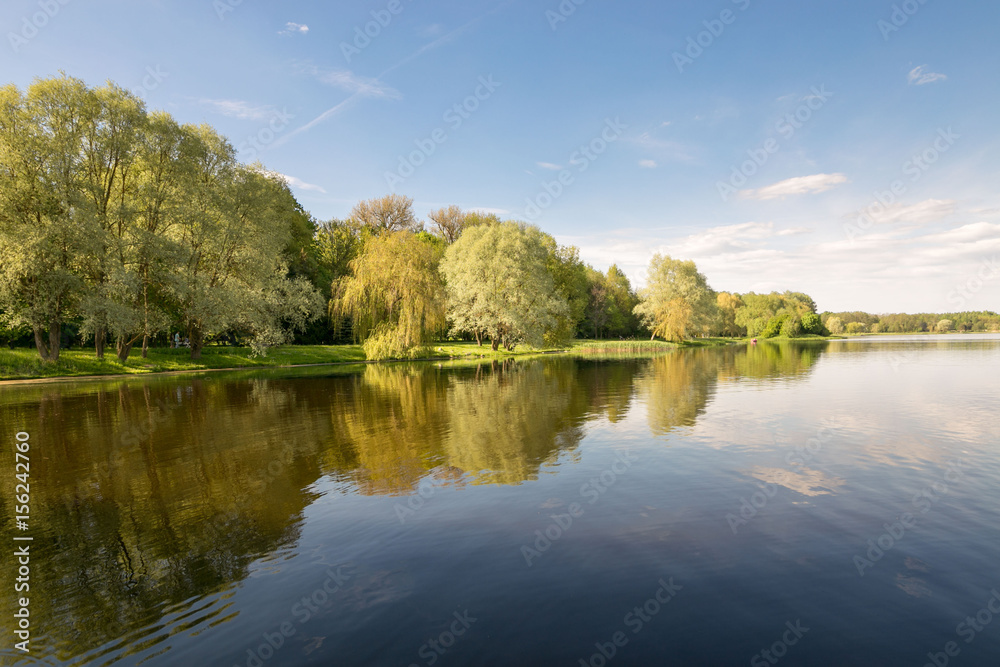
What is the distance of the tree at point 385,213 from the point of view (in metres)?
85.3

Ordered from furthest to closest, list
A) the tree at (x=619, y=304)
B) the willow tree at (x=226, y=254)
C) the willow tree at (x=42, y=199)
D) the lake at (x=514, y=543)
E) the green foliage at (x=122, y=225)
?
1. the tree at (x=619, y=304)
2. the willow tree at (x=226, y=254)
3. the green foliage at (x=122, y=225)
4. the willow tree at (x=42, y=199)
5. the lake at (x=514, y=543)

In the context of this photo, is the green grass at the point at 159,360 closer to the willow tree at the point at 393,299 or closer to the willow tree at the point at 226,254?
the willow tree at the point at 226,254

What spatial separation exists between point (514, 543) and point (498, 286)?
5330 cm

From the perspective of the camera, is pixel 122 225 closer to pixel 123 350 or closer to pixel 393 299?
pixel 123 350

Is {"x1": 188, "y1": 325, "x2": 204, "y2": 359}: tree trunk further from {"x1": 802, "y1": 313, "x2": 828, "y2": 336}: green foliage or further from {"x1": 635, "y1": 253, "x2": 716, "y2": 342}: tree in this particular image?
{"x1": 802, "y1": 313, "x2": 828, "y2": 336}: green foliage

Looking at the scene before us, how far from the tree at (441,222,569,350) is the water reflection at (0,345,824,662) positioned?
102ft

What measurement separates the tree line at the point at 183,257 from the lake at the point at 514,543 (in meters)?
22.9

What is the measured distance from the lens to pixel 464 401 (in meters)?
A: 23.2

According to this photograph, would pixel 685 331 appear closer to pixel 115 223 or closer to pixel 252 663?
pixel 115 223

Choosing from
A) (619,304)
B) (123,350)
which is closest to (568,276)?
(619,304)

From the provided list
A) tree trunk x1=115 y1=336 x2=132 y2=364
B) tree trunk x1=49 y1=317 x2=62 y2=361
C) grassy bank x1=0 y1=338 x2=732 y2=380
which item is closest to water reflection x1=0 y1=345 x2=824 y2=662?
tree trunk x1=49 y1=317 x2=62 y2=361

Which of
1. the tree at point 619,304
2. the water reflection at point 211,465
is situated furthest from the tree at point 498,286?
the tree at point 619,304

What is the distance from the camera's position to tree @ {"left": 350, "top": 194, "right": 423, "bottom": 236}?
8531 centimetres

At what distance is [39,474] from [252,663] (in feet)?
35.1
